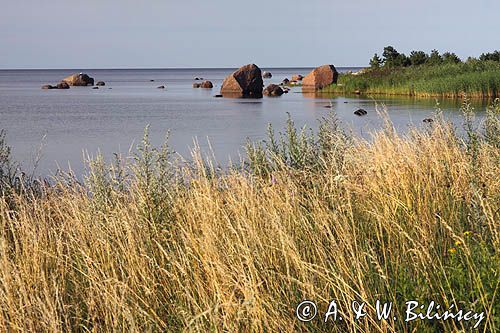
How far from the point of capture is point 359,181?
27.8ft

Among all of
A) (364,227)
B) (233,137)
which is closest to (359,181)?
(364,227)

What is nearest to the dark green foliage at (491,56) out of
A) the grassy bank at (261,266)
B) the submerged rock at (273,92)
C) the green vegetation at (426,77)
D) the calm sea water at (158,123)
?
the green vegetation at (426,77)

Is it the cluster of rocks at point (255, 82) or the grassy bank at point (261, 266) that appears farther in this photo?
the cluster of rocks at point (255, 82)

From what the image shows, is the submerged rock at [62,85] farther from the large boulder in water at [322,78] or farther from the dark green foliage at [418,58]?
the dark green foliage at [418,58]

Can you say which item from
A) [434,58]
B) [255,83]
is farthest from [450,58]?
[255,83]

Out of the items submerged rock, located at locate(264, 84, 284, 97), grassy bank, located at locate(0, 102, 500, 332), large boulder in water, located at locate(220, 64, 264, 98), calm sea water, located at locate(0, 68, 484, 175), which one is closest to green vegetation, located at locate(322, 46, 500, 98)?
calm sea water, located at locate(0, 68, 484, 175)

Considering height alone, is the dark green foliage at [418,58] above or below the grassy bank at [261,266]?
above

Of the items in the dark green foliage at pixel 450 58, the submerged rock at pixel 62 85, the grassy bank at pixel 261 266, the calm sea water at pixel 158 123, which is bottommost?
the calm sea water at pixel 158 123

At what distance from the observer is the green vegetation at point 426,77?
4359 centimetres

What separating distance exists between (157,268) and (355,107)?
126ft

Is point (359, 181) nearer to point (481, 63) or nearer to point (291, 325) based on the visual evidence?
point (291, 325)

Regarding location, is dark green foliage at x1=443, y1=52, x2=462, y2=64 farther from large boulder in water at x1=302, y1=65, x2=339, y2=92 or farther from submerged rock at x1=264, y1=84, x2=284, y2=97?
submerged rock at x1=264, y1=84, x2=284, y2=97

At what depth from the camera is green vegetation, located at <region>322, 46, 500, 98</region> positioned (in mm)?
43594

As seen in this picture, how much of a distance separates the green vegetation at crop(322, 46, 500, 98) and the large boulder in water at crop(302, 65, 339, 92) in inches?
44.3
